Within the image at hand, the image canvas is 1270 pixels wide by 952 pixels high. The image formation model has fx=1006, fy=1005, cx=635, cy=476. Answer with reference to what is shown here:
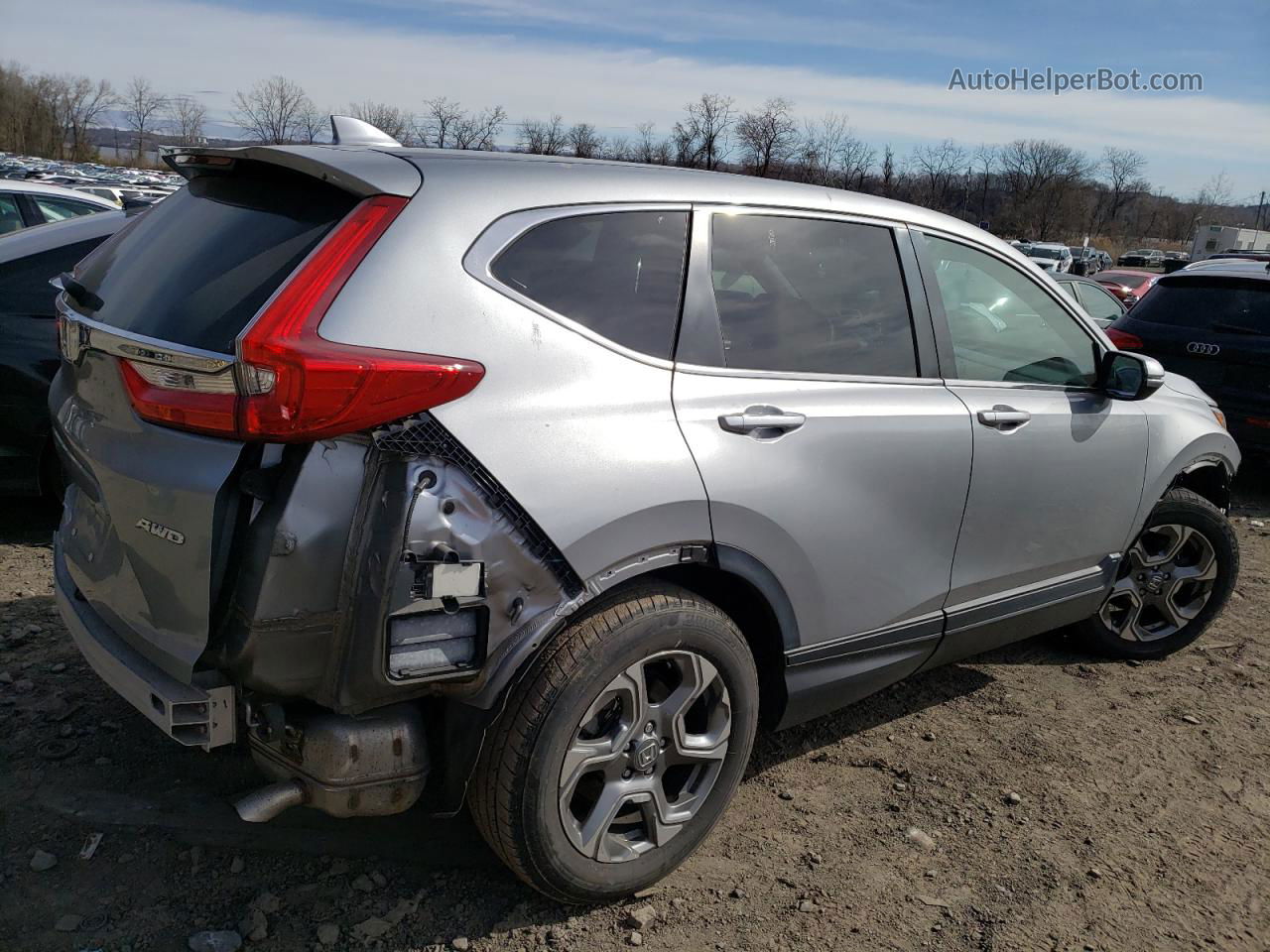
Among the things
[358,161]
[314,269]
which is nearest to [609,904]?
[314,269]

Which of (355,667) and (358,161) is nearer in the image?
(355,667)

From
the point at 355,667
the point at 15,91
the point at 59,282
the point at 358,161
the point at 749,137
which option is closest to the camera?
the point at 355,667

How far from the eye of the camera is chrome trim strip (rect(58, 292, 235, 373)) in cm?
208

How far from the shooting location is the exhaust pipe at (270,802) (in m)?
2.20

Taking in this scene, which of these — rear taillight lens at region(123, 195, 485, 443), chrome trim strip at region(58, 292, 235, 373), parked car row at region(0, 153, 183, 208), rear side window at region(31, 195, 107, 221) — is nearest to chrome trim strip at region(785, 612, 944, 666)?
rear taillight lens at region(123, 195, 485, 443)

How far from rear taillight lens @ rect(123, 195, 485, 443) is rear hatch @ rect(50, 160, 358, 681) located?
0.01 metres

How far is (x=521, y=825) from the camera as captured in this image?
92.9 inches

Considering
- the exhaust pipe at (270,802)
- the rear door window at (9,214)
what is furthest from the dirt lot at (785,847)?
the rear door window at (9,214)

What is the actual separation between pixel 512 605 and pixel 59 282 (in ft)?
5.94

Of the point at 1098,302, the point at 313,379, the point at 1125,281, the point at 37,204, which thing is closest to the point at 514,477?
the point at 313,379

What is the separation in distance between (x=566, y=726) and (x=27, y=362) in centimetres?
364

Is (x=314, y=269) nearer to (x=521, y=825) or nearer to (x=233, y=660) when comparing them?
(x=233, y=660)

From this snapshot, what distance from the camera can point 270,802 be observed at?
2.21 meters

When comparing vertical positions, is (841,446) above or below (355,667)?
above
